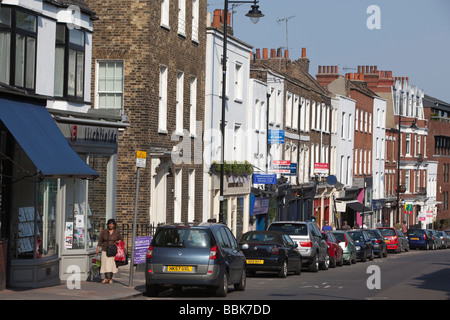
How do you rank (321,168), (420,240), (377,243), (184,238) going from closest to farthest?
1. (184,238)
2. (377,243)
3. (321,168)
4. (420,240)

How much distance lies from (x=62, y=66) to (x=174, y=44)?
1001cm

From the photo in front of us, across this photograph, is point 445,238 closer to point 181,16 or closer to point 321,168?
point 321,168

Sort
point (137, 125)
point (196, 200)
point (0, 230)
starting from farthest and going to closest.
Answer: point (196, 200) < point (137, 125) < point (0, 230)

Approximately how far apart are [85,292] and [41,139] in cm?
348

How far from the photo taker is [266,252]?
2664cm

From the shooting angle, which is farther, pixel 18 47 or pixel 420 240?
pixel 420 240

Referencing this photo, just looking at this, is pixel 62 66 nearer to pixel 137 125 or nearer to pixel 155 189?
pixel 137 125

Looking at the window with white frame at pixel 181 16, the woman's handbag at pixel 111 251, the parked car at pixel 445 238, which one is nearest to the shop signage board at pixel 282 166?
the window with white frame at pixel 181 16

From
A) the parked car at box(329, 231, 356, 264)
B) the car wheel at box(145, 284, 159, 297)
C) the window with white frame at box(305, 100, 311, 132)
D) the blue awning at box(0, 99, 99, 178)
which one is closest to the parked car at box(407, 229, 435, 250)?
the window with white frame at box(305, 100, 311, 132)

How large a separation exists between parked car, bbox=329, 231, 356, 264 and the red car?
1352mm

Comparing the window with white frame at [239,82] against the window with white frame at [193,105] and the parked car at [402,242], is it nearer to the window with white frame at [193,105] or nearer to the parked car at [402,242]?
the window with white frame at [193,105]

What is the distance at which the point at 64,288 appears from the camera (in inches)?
795

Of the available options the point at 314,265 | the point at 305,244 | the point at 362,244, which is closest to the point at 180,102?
the point at 305,244
